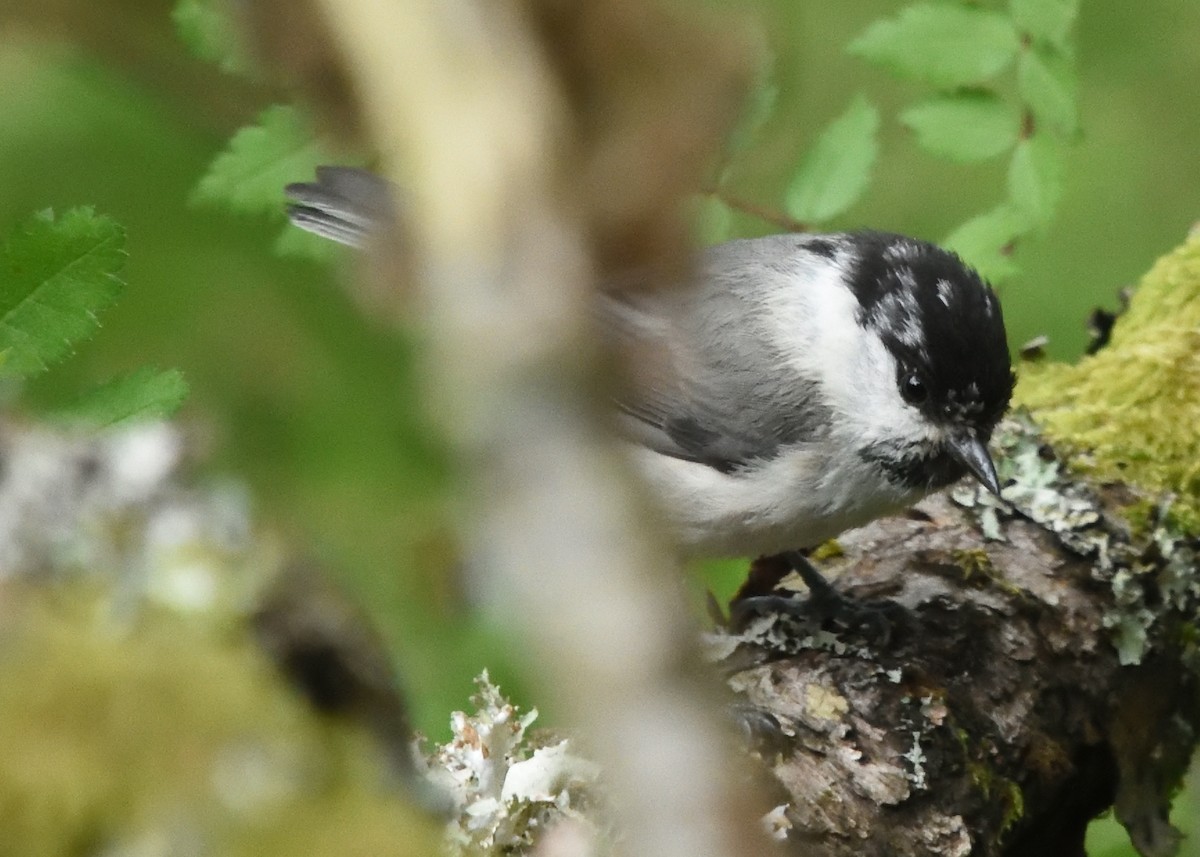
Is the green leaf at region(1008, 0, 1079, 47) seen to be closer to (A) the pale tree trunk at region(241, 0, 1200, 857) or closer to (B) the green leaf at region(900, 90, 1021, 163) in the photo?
(B) the green leaf at region(900, 90, 1021, 163)

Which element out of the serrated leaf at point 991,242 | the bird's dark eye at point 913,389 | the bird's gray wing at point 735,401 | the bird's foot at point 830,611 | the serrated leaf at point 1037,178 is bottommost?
the bird's foot at point 830,611

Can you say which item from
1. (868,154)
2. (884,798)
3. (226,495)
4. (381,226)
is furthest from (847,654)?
(381,226)

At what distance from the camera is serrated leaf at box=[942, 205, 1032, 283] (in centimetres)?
199

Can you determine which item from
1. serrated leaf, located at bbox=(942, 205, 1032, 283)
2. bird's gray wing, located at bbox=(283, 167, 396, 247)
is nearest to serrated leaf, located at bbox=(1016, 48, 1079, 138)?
serrated leaf, located at bbox=(942, 205, 1032, 283)

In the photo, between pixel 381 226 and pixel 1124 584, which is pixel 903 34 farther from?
pixel 381 226

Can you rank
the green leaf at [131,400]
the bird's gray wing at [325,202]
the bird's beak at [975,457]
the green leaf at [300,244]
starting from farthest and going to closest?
the bird's gray wing at [325,202], the bird's beak at [975,457], the green leaf at [300,244], the green leaf at [131,400]

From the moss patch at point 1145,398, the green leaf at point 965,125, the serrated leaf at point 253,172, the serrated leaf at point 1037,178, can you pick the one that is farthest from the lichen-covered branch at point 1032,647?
the serrated leaf at point 253,172

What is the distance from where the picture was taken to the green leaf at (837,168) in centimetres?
199

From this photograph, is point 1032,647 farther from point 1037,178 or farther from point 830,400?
point 1037,178

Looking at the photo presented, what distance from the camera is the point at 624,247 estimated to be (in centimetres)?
27

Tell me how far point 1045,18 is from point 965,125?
0.64 ft

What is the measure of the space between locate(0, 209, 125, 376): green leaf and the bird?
945 mm

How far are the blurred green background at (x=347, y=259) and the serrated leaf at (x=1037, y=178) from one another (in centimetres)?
38

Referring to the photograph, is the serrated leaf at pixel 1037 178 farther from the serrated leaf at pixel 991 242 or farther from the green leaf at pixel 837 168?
the green leaf at pixel 837 168
